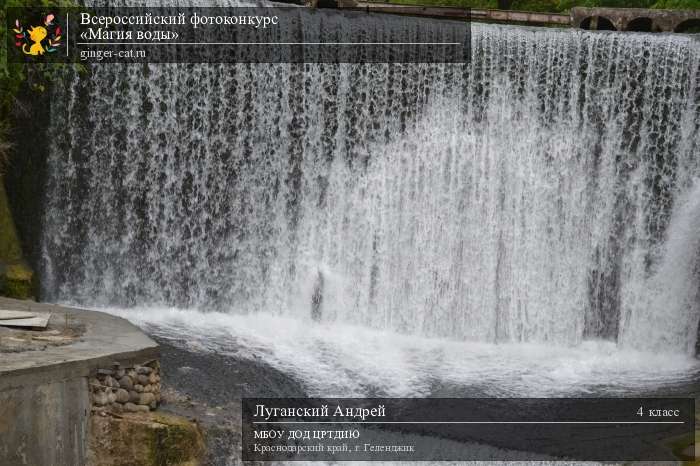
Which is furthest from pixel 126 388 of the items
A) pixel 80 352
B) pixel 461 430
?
pixel 461 430

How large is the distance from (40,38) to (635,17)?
924 cm

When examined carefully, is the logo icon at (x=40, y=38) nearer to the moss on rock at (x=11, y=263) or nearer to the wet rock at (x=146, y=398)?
the moss on rock at (x=11, y=263)

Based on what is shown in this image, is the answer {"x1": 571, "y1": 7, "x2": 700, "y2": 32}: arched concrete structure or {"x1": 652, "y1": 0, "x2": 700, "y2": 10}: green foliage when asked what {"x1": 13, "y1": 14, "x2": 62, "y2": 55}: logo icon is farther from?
{"x1": 652, "y1": 0, "x2": 700, "y2": 10}: green foliage

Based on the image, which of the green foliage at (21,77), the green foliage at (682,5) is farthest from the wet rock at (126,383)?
the green foliage at (682,5)

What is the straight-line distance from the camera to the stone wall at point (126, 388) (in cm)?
809

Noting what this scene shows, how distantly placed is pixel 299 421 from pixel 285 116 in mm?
5208

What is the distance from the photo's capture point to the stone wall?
8.09 meters

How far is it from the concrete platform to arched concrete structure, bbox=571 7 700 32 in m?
9.84

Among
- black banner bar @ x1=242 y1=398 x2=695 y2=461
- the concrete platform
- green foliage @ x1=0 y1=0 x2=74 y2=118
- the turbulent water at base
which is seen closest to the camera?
the concrete platform

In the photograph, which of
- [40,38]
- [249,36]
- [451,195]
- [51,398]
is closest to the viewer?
[51,398]

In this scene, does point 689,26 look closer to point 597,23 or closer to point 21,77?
point 597,23

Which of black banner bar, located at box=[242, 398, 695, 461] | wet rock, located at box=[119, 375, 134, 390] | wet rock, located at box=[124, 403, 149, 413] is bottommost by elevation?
black banner bar, located at box=[242, 398, 695, 461]

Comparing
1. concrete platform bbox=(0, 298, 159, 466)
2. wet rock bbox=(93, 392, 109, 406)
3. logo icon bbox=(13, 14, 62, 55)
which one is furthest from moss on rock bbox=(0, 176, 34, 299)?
wet rock bbox=(93, 392, 109, 406)

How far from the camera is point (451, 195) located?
530 inches
